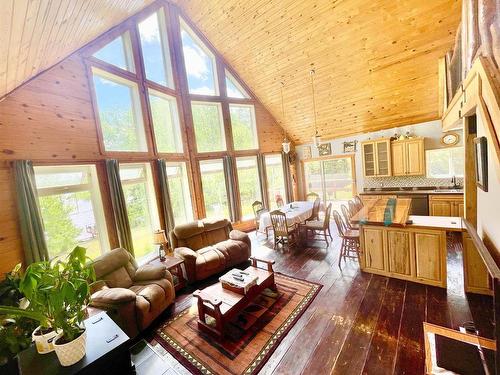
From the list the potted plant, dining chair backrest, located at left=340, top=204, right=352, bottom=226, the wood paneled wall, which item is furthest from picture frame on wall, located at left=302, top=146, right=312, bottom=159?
the potted plant

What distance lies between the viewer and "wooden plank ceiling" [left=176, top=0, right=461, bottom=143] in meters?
4.01

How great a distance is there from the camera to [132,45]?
4.52 meters

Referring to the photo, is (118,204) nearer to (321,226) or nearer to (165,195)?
(165,195)

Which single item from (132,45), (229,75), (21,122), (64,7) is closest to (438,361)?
(64,7)

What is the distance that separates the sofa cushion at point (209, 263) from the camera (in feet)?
12.6

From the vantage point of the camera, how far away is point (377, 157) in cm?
632

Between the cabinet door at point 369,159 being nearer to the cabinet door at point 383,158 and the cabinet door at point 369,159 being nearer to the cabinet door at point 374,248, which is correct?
the cabinet door at point 383,158

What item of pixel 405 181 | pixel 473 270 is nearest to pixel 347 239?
pixel 473 270

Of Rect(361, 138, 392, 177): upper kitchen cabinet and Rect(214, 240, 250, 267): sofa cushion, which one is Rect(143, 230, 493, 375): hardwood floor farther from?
Rect(361, 138, 392, 177): upper kitchen cabinet

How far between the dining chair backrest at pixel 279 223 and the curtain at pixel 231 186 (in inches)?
69.0

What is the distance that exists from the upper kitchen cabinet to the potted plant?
270 inches

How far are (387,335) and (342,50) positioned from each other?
16.7 feet

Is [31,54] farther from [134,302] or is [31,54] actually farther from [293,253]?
[293,253]

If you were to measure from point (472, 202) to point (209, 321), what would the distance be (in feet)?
12.0
